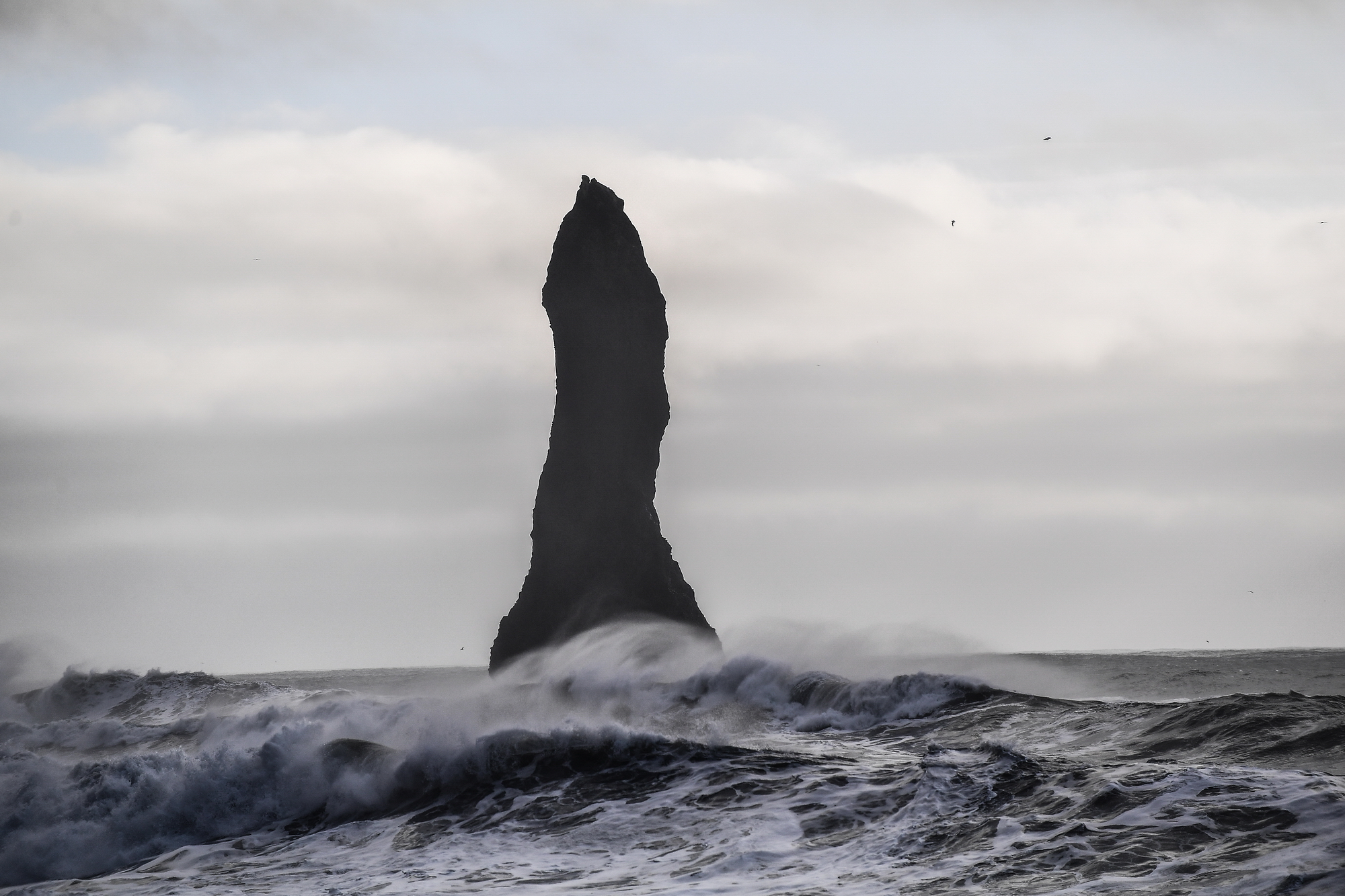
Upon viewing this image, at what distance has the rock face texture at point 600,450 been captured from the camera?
3497cm

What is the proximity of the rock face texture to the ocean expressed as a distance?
11.8m

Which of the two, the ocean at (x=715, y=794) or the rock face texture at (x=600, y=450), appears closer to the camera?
the ocean at (x=715, y=794)

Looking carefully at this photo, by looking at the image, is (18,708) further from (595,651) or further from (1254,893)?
(1254,893)

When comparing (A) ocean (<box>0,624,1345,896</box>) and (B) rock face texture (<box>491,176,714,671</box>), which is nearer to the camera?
(A) ocean (<box>0,624,1345,896</box>)

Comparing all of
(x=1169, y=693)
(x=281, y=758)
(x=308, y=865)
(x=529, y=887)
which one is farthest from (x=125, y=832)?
(x=1169, y=693)

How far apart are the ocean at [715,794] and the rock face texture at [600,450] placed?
11.8 m

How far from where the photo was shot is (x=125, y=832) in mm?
15523

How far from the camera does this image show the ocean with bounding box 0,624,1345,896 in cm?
1070

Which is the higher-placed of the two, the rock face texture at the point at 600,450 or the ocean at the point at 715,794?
the rock face texture at the point at 600,450

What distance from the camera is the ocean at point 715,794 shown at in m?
10.7

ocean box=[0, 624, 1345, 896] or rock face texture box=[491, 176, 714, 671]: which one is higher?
rock face texture box=[491, 176, 714, 671]

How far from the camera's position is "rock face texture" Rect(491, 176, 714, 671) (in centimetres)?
3497

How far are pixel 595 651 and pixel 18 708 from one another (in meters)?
14.1

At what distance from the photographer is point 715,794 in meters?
14.5
